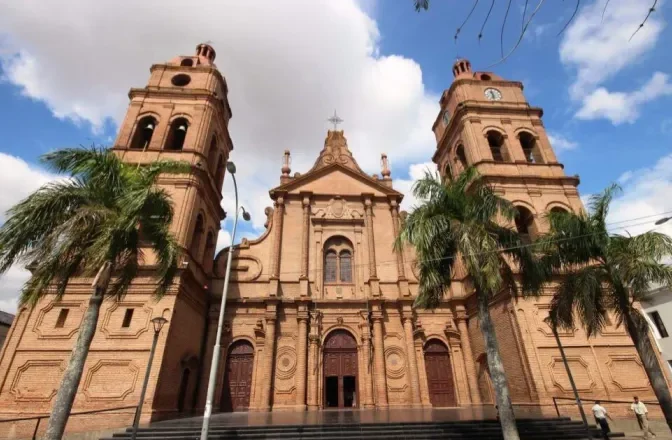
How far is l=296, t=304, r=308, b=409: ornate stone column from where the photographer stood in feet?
56.3

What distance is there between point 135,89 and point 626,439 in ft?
96.2

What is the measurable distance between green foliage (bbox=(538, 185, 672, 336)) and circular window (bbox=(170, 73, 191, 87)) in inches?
904

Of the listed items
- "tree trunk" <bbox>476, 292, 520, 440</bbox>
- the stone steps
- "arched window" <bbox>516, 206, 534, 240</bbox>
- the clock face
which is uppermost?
the clock face

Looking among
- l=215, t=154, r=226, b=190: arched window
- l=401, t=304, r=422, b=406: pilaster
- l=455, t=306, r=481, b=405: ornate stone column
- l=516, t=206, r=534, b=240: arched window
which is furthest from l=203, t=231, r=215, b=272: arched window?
l=516, t=206, r=534, b=240: arched window

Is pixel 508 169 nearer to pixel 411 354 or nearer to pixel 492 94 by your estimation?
pixel 492 94

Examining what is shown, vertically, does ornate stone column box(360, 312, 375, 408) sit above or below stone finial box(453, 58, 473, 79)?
below

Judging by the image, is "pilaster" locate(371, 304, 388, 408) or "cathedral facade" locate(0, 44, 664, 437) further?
"pilaster" locate(371, 304, 388, 408)

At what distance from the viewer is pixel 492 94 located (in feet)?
81.4

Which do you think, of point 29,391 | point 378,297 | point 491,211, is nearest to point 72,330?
point 29,391

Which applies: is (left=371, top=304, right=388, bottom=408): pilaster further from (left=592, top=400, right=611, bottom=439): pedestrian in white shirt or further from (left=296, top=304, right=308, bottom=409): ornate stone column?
(left=592, top=400, right=611, bottom=439): pedestrian in white shirt

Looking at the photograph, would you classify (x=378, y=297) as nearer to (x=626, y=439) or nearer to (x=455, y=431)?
(x=455, y=431)

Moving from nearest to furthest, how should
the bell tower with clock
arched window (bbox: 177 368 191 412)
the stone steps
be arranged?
the stone steps < arched window (bbox: 177 368 191 412) < the bell tower with clock

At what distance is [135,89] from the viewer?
2192cm

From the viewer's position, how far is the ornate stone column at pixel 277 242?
64.8 feet
